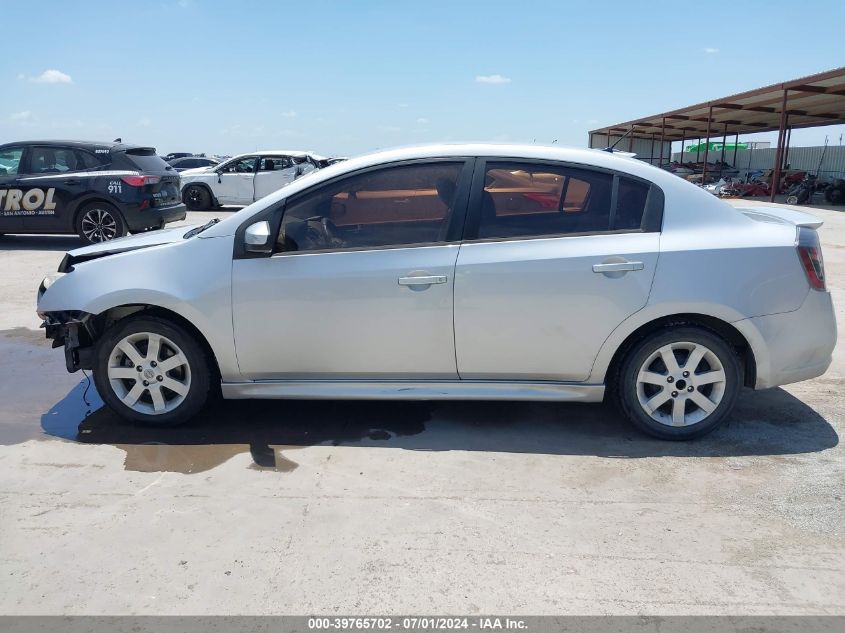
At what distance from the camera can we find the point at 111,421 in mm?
4520

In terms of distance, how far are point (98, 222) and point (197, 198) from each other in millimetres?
7856

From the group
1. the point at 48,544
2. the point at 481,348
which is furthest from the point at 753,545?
the point at 48,544

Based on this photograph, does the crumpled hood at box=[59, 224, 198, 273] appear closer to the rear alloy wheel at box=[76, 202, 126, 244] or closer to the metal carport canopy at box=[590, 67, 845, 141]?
the rear alloy wheel at box=[76, 202, 126, 244]

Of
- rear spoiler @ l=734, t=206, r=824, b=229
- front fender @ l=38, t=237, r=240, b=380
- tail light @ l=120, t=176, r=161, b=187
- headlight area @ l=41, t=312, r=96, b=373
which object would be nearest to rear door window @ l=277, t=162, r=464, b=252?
front fender @ l=38, t=237, r=240, b=380

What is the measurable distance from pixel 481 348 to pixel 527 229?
75 cm

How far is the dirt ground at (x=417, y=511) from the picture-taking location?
9.05ft

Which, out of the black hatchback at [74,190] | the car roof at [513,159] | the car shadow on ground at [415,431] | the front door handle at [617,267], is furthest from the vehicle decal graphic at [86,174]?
the front door handle at [617,267]

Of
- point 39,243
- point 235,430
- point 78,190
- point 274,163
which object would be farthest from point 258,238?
point 274,163

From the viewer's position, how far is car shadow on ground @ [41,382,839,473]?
4059mm

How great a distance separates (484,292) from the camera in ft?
12.9

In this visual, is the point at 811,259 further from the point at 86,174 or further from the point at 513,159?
the point at 86,174

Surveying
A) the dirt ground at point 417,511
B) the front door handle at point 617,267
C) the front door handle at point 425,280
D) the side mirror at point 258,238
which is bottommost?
the dirt ground at point 417,511

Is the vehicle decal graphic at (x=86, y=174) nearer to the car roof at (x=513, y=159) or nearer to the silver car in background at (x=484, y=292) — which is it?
the silver car in background at (x=484, y=292)

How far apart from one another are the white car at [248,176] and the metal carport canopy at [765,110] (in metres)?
8.75
